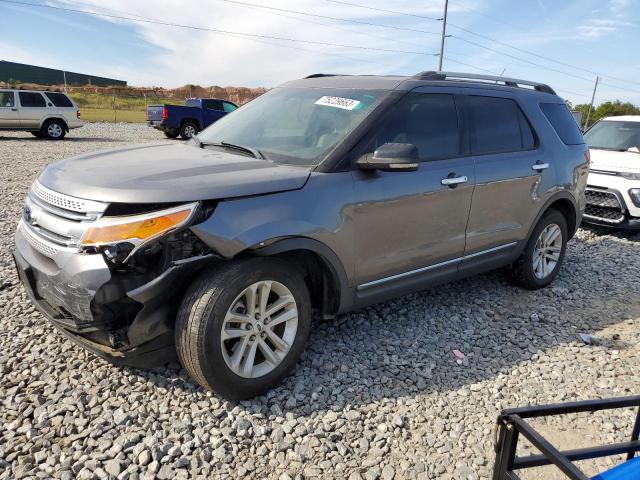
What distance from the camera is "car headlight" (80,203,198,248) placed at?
248 cm

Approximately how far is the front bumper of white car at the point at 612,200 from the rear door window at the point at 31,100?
1700cm

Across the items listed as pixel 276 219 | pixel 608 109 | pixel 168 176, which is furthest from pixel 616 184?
pixel 608 109

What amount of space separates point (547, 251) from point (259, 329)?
3404 millimetres

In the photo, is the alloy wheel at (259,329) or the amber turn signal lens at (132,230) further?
the alloy wheel at (259,329)

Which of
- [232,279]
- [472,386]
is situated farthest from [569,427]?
[232,279]

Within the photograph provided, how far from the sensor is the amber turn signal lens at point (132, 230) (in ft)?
8.14

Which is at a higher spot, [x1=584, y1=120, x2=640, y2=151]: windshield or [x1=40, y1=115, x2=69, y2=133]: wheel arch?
[x1=584, y1=120, x2=640, y2=151]: windshield

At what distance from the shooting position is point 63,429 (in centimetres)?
258

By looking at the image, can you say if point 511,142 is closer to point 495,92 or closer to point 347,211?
point 495,92

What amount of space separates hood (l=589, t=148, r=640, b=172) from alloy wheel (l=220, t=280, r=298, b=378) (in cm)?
642

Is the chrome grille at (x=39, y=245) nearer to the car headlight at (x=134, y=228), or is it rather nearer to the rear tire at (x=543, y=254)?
the car headlight at (x=134, y=228)

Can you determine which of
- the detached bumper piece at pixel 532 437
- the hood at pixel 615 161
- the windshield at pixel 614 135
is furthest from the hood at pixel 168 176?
the windshield at pixel 614 135

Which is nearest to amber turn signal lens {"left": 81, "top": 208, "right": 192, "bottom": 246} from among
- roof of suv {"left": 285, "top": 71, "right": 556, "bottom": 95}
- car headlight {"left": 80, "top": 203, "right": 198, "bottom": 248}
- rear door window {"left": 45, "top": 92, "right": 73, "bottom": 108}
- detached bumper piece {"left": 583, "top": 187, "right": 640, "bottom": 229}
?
car headlight {"left": 80, "top": 203, "right": 198, "bottom": 248}

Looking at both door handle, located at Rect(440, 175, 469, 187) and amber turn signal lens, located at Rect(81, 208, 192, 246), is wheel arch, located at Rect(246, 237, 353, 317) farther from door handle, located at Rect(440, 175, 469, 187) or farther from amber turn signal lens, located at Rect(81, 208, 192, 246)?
door handle, located at Rect(440, 175, 469, 187)
